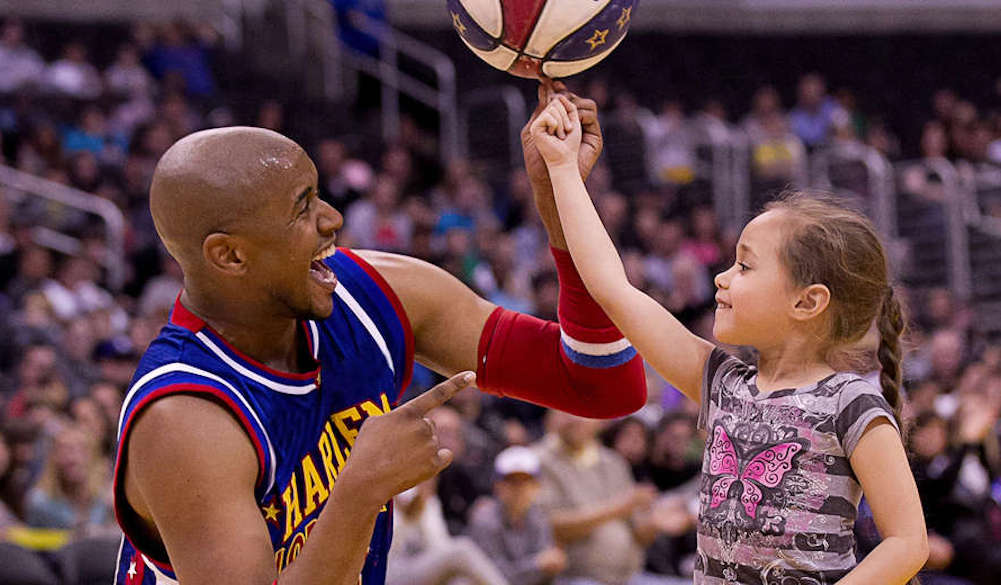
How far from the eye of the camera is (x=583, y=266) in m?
2.65

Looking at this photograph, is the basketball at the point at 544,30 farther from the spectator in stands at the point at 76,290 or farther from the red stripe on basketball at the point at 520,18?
the spectator in stands at the point at 76,290

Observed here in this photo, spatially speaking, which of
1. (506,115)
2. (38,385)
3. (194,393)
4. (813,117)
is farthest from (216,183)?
(813,117)

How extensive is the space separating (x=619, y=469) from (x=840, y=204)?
16.1ft

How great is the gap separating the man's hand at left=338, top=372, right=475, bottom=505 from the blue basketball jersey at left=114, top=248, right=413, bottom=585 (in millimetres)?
318

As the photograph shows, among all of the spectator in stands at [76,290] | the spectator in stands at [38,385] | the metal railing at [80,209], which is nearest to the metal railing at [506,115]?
the metal railing at [80,209]

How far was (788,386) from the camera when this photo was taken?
2512mm

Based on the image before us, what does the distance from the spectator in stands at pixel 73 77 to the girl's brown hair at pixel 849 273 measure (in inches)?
416

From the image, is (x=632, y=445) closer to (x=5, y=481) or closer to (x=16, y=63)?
(x=5, y=481)

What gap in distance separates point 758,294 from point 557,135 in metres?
0.52

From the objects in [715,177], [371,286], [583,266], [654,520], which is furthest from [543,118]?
[715,177]

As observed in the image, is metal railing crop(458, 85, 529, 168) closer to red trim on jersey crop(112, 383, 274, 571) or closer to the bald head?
the bald head

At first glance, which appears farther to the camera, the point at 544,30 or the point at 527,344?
the point at 527,344

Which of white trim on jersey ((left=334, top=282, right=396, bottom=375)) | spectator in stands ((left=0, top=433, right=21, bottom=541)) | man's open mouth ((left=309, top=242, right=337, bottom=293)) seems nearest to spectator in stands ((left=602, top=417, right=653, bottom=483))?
spectator in stands ((left=0, top=433, right=21, bottom=541))

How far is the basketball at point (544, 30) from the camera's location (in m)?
2.70
